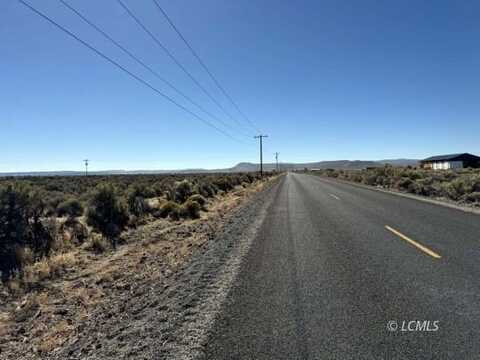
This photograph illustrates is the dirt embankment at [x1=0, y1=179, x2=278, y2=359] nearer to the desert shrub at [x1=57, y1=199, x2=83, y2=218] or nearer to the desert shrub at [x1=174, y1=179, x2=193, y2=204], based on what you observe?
the desert shrub at [x1=57, y1=199, x2=83, y2=218]

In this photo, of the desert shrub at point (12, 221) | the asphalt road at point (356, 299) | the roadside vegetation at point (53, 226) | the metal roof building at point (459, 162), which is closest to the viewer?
the asphalt road at point (356, 299)

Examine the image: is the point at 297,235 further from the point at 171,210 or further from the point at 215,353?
the point at 171,210

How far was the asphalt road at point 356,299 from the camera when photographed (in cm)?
379

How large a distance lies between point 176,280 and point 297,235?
4.44m

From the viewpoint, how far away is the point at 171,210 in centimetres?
1878

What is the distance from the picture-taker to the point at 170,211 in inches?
739

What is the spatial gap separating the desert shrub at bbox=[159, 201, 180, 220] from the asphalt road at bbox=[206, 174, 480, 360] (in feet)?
28.7

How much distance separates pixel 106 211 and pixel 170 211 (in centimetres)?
348

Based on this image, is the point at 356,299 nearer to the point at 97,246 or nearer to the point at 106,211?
the point at 97,246

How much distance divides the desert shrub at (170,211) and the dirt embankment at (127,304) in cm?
671

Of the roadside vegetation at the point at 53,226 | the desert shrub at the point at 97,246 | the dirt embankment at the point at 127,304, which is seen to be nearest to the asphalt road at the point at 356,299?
the dirt embankment at the point at 127,304

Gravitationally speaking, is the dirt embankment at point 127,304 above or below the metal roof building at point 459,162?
below

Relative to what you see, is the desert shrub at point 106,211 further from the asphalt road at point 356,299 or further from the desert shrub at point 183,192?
the asphalt road at point 356,299

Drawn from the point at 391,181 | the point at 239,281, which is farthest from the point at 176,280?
the point at 391,181
